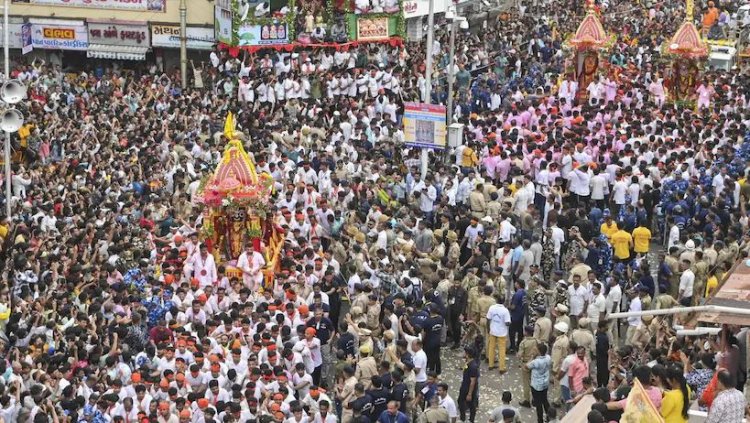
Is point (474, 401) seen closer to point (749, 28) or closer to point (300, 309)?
point (300, 309)

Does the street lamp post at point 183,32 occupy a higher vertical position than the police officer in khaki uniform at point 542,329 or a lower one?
higher

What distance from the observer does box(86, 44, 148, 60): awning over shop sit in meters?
35.4

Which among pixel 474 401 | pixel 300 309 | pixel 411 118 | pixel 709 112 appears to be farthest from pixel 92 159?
pixel 709 112

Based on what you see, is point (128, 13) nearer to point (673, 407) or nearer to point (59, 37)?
point (59, 37)

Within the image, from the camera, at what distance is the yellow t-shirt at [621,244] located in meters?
23.5

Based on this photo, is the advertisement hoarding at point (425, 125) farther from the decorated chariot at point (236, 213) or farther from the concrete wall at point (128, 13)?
the concrete wall at point (128, 13)

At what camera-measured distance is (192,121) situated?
30.2 metres

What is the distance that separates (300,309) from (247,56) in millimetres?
14891

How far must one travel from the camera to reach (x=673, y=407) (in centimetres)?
1490

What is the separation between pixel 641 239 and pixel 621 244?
1.30ft

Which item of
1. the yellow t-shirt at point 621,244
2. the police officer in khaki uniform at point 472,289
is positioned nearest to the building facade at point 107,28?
the yellow t-shirt at point 621,244

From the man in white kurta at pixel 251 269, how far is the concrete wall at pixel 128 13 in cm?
1401

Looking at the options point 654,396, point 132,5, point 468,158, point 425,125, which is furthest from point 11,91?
point 654,396

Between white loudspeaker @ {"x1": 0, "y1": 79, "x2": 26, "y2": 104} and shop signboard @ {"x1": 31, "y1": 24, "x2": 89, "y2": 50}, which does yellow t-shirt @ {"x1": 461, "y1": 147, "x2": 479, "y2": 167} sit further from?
shop signboard @ {"x1": 31, "y1": 24, "x2": 89, "y2": 50}
